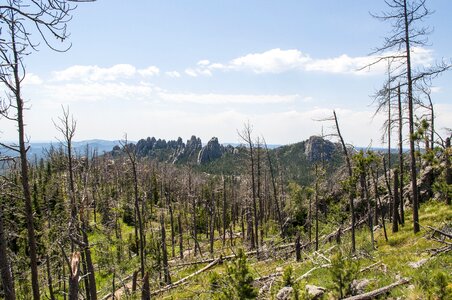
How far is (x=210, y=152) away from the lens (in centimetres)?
19512

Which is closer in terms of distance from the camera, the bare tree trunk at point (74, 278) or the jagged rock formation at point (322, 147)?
the bare tree trunk at point (74, 278)

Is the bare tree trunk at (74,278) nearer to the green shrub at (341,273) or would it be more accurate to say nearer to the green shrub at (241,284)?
the green shrub at (241,284)

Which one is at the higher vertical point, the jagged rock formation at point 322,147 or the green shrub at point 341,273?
the jagged rock formation at point 322,147

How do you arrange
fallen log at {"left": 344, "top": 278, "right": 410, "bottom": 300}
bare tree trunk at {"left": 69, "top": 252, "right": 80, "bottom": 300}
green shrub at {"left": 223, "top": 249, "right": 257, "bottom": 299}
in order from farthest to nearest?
bare tree trunk at {"left": 69, "top": 252, "right": 80, "bottom": 300} → green shrub at {"left": 223, "top": 249, "right": 257, "bottom": 299} → fallen log at {"left": 344, "top": 278, "right": 410, "bottom": 300}

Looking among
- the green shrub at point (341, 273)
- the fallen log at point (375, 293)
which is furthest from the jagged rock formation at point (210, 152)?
the fallen log at point (375, 293)

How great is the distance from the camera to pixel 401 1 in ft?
53.6

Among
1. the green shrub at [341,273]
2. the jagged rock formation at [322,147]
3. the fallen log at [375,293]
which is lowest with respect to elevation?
the fallen log at [375,293]

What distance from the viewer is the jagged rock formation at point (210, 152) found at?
190212 mm

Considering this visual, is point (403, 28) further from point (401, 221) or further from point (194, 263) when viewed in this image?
point (194, 263)

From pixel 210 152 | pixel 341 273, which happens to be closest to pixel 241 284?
pixel 341 273

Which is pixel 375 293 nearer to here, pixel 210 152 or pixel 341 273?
pixel 341 273

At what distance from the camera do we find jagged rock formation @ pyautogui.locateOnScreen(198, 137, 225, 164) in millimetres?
190212

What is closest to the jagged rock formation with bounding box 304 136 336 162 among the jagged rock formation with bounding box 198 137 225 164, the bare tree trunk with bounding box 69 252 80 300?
the bare tree trunk with bounding box 69 252 80 300

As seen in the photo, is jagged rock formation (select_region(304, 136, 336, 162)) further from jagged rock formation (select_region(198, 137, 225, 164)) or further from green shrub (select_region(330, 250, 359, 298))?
jagged rock formation (select_region(198, 137, 225, 164))
